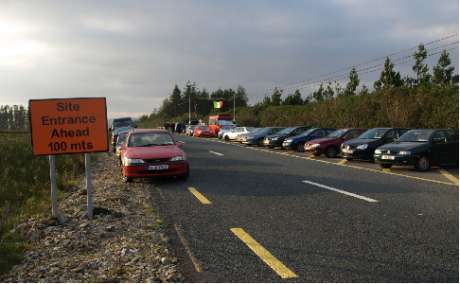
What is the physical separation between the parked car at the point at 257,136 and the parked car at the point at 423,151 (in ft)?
48.8

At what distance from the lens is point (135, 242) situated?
5797 millimetres

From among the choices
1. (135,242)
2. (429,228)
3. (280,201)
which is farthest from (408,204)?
(135,242)

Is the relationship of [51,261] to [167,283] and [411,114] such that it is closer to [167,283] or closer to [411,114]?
[167,283]

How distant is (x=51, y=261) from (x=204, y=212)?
313 cm

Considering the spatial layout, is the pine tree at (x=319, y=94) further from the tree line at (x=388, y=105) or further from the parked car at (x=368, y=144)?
the parked car at (x=368, y=144)

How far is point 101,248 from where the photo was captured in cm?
566

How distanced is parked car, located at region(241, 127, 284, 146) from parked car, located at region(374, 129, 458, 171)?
14.9 m

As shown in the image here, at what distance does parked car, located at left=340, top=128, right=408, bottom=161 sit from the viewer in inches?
692

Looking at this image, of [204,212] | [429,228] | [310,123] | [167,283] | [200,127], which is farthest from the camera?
[200,127]

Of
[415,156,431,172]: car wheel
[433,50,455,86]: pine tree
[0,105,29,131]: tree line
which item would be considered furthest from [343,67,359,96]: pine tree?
[0,105,29,131]: tree line

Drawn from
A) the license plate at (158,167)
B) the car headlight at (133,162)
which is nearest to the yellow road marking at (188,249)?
the license plate at (158,167)

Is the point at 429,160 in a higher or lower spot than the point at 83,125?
lower

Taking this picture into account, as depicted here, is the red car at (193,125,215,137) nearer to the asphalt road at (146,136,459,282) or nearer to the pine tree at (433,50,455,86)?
the pine tree at (433,50,455,86)

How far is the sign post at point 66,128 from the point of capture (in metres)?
7.04
